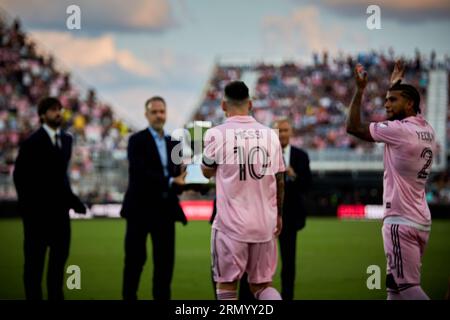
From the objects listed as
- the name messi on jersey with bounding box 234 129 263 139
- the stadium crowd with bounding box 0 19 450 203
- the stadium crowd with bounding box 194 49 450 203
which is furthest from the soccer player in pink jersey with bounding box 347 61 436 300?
the stadium crowd with bounding box 194 49 450 203

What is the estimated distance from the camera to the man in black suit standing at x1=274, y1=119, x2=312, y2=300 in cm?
1061

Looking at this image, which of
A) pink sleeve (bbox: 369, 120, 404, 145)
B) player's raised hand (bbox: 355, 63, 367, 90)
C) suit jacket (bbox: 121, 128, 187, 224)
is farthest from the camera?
suit jacket (bbox: 121, 128, 187, 224)

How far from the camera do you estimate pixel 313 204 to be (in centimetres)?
3966

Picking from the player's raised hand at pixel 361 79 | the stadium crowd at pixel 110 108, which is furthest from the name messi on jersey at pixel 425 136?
the stadium crowd at pixel 110 108

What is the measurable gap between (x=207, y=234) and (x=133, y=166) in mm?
16797

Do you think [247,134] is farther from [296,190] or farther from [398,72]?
[296,190]

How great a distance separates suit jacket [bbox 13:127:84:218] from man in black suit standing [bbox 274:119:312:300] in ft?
9.04

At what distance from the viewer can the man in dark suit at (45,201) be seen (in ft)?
32.1

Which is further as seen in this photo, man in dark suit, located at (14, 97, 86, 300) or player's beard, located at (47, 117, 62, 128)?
player's beard, located at (47, 117, 62, 128)

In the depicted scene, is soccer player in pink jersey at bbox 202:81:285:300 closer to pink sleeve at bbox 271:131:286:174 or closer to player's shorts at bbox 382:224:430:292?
pink sleeve at bbox 271:131:286:174

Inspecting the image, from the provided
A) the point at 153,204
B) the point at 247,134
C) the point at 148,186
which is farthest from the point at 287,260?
the point at 247,134

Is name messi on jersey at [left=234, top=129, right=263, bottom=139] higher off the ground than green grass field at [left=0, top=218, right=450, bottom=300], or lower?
higher

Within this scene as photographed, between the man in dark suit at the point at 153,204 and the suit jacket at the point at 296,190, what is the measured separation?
1.41 meters
